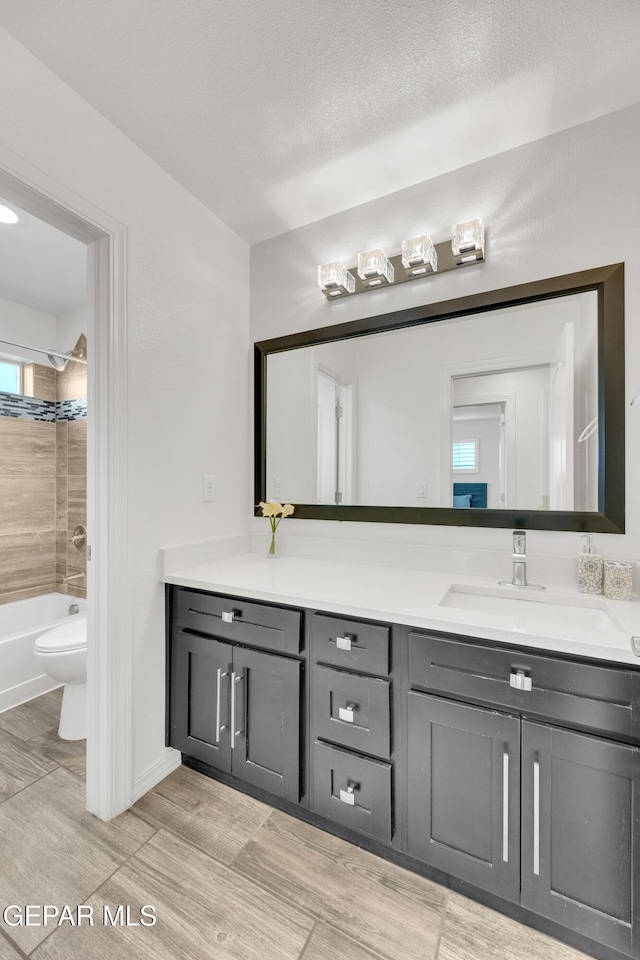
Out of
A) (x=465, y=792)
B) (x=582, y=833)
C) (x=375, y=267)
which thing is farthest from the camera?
(x=375, y=267)

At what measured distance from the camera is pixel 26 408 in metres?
2.95

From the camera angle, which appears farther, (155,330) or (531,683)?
(155,330)

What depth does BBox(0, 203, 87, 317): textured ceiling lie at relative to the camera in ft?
7.19

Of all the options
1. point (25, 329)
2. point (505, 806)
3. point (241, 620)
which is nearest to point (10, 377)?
point (25, 329)

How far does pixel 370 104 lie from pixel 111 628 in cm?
204

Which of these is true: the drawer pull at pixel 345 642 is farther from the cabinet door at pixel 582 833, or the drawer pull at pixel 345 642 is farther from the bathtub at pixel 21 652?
the bathtub at pixel 21 652

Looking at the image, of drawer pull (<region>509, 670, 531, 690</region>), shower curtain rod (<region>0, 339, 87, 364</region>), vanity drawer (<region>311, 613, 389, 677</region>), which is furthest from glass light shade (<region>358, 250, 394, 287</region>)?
shower curtain rod (<region>0, 339, 87, 364</region>)

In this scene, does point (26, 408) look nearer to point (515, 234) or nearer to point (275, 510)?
point (275, 510)

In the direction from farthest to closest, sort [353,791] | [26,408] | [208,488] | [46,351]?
[26,408] → [46,351] → [208,488] → [353,791]

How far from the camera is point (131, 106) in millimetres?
1467

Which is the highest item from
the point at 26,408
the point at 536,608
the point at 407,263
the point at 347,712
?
the point at 407,263

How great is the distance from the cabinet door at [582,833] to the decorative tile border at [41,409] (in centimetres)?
318

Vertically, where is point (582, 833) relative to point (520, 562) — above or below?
below

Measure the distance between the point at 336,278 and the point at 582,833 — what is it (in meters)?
2.07
